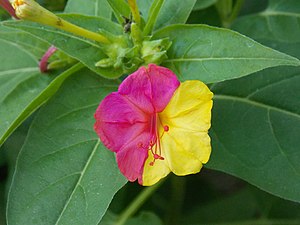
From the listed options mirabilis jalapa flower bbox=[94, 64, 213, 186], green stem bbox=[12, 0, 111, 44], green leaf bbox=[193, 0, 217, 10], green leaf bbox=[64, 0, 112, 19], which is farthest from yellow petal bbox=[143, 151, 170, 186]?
green leaf bbox=[193, 0, 217, 10]

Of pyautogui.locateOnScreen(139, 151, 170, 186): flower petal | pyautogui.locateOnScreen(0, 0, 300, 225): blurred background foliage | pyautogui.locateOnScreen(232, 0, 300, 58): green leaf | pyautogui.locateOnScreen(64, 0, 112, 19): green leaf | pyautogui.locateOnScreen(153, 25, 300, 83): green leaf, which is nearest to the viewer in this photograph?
pyautogui.locateOnScreen(153, 25, 300, 83): green leaf

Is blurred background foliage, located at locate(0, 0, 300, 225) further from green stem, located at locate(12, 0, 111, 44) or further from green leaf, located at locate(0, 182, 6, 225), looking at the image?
green stem, located at locate(12, 0, 111, 44)

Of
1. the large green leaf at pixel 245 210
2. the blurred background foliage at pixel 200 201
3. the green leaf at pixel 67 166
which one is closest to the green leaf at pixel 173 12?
the green leaf at pixel 67 166

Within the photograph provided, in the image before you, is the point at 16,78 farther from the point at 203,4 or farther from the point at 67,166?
the point at 203,4

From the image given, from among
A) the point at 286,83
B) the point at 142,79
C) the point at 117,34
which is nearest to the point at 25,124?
the point at 117,34

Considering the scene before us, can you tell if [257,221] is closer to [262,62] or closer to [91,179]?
[91,179]

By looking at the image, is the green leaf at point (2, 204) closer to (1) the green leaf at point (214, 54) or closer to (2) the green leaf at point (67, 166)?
(2) the green leaf at point (67, 166)
